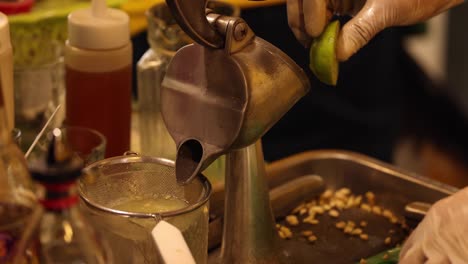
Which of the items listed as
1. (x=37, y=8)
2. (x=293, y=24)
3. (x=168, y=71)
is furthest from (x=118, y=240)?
(x=37, y=8)

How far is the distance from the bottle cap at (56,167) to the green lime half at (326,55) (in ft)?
1.20

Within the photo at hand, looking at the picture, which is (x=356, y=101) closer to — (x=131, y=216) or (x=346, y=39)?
(x=346, y=39)

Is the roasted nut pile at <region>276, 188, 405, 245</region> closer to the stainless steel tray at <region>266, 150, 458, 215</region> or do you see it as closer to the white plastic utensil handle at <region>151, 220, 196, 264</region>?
the stainless steel tray at <region>266, 150, 458, 215</region>

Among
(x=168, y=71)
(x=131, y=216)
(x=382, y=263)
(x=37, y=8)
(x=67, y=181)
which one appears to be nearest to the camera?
(x=67, y=181)

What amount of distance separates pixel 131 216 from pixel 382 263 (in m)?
0.37

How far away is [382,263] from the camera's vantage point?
3.22ft

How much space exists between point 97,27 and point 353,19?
32 cm

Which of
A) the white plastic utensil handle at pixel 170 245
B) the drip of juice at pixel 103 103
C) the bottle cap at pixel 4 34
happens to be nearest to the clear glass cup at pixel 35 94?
the drip of juice at pixel 103 103

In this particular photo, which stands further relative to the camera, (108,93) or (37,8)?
(37,8)

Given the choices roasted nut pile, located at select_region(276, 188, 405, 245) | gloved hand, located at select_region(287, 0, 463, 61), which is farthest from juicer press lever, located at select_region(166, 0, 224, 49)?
roasted nut pile, located at select_region(276, 188, 405, 245)

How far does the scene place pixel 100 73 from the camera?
3.54 ft

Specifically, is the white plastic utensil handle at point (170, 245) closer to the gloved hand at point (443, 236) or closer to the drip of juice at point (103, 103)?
the gloved hand at point (443, 236)

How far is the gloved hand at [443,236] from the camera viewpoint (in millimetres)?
873

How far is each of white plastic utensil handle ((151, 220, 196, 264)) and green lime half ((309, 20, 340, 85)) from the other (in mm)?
267
